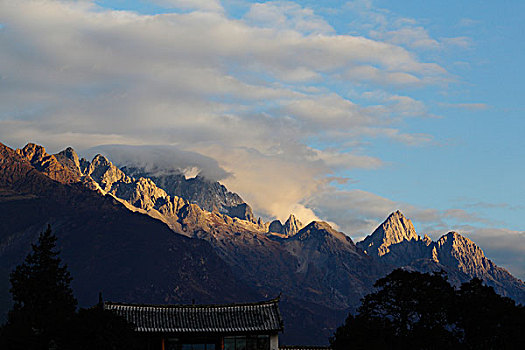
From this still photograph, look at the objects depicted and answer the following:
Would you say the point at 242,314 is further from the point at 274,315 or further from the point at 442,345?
the point at 442,345

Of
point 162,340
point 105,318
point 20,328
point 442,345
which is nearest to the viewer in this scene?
point 105,318

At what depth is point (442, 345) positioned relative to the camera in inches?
4542

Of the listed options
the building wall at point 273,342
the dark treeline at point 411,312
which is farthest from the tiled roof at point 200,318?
the dark treeline at point 411,312

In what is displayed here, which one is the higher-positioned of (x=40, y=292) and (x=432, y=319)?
(x=40, y=292)

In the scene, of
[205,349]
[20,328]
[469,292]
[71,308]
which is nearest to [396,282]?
[469,292]

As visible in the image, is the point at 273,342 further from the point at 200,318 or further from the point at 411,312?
the point at 411,312

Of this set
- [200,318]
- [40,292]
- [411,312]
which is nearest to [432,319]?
[411,312]

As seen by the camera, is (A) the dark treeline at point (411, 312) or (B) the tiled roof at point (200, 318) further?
(A) the dark treeline at point (411, 312)

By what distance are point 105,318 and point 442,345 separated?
186 ft

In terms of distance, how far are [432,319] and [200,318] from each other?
1509 inches

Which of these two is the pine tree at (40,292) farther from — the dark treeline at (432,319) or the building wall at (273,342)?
the dark treeline at (432,319)

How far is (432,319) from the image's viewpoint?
4719 inches

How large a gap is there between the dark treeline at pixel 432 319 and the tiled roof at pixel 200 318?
44.0 feet

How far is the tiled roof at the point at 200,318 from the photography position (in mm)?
108250
